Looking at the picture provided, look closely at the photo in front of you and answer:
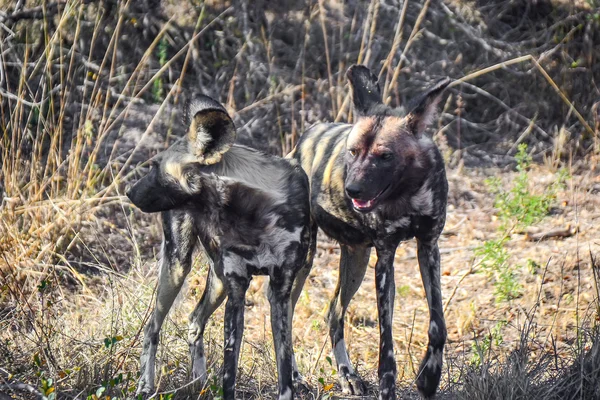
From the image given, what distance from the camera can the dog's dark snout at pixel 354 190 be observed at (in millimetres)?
3281

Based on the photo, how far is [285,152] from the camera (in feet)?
20.9

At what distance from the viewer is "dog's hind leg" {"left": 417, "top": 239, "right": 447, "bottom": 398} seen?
11.8 feet

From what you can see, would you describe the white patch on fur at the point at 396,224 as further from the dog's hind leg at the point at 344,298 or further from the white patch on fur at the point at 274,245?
the dog's hind leg at the point at 344,298

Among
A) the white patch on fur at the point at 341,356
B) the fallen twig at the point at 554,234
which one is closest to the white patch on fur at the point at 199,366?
the white patch on fur at the point at 341,356

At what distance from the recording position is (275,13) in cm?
730

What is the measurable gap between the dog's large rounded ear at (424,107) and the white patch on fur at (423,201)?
0.22 meters

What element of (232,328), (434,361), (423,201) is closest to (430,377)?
(434,361)

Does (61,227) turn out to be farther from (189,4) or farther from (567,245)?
(567,245)

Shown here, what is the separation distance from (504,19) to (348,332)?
13.3 feet

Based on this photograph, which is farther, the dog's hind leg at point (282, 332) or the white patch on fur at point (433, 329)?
the white patch on fur at point (433, 329)

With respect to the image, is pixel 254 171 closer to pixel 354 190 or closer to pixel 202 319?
pixel 354 190

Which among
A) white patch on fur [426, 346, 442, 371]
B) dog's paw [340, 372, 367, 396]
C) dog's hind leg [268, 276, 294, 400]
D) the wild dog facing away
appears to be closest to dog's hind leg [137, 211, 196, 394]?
the wild dog facing away

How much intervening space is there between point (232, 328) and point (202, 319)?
0.61m

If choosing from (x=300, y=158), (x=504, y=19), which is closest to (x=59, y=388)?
(x=300, y=158)
